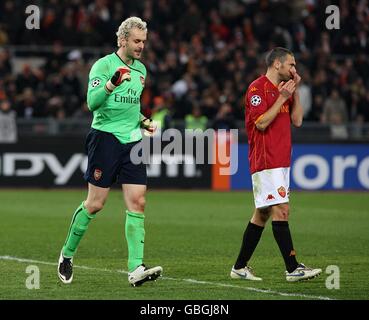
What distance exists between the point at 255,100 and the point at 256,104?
0.04 m

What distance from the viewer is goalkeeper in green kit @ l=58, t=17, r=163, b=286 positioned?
9961mm

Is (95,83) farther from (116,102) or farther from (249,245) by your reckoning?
(249,245)

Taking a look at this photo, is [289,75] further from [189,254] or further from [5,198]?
[5,198]

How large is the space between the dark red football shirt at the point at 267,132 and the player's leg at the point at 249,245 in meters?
0.48

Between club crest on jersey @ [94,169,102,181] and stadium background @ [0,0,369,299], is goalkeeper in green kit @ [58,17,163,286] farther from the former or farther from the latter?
stadium background @ [0,0,369,299]

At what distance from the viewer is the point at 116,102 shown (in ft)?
32.9

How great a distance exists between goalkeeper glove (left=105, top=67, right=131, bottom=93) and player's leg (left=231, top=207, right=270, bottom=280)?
192cm

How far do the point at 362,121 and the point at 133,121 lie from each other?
16725mm

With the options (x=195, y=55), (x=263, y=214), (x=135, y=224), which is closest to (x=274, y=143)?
(x=263, y=214)

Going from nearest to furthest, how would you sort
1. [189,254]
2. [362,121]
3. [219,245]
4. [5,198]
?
[189,254], [219,245], [5,198], [362,121]

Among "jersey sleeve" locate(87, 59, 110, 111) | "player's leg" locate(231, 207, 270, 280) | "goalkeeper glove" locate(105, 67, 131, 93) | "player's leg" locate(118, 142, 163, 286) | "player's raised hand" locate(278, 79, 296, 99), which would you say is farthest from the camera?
"player's leg" locate(231, 207, 270, 280)

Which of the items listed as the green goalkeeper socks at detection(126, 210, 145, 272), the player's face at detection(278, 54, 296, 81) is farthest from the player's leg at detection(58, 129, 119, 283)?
the player's face at detection(278, 54, 296, 81)
